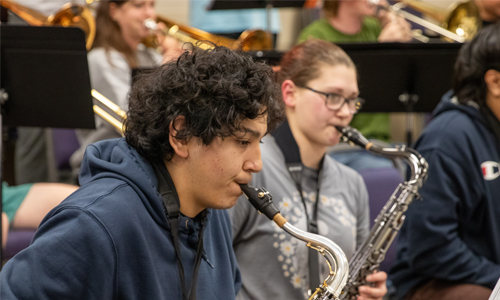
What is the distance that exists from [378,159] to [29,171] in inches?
94.1

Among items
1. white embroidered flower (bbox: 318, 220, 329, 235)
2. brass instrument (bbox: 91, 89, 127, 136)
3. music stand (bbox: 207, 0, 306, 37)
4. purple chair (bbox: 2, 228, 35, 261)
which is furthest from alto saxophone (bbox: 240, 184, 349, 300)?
music stand (bbox: 207, 0, 306, 37)

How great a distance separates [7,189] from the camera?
2.61 m

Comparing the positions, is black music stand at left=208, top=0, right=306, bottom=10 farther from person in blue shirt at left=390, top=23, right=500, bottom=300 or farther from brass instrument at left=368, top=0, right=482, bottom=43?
person in blue shirt at left=390, top=23, right=500, bottom=300

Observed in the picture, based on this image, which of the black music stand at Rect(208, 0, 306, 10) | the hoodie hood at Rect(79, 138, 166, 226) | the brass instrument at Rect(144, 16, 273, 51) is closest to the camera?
the hoodie hood at Rect(79, 138, 166, 226)

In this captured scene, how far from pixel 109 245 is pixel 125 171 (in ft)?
0.68

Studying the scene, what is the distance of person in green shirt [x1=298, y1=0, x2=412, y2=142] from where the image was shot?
3.85 metres

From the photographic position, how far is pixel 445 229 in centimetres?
224

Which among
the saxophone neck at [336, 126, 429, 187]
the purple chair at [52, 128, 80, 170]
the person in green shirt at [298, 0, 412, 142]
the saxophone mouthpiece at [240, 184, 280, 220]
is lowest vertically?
the purple chair at [52, 128, 80, 170]

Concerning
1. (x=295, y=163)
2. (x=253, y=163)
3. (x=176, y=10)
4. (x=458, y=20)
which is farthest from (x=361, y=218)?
(x=176, y=10)

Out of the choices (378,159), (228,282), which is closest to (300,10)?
(378,159)

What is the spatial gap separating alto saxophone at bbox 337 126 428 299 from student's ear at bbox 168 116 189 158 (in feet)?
3.05

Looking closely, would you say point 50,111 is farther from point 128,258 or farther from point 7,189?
point 128,258

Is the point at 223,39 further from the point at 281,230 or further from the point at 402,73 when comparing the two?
the point at 281,230

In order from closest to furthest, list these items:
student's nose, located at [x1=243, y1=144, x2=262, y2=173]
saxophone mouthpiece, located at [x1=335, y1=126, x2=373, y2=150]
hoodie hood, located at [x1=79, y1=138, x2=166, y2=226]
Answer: hoodie hood, located at [x1=79, y1=138, x2=166, y2=226] < student's nose, located at [x1=243, y1=144, x2=262, y2=173] < saxophone mouthpiece, located at [x1=335, y1=126, x2=373, y2=150]
